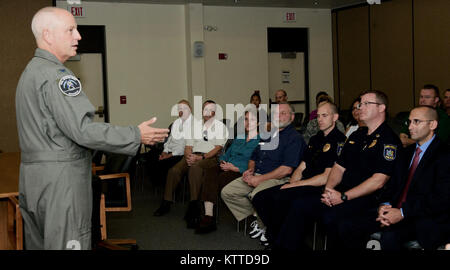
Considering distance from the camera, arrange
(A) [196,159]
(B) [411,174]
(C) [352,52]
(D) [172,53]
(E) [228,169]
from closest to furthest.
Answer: (B) [411,174], (E) [228,169], (A) [196,159], (D) [172,53], (C) [352,52]

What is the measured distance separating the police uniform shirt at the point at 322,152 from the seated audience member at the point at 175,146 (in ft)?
7.15

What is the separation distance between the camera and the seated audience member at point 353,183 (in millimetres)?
3330

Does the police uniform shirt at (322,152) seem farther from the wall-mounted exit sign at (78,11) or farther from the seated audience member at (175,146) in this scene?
the wall-mounted exit sign at (78,11)

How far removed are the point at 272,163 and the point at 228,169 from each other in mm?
622

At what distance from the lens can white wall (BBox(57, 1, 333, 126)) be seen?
880cm

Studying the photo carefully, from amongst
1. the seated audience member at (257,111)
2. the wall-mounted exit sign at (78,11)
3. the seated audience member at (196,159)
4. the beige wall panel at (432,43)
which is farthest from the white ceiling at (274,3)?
the seated audience member at (196,159)

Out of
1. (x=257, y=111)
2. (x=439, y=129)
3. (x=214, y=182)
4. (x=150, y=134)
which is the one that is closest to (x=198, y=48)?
(x=257, y=111)

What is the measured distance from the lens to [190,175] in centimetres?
517

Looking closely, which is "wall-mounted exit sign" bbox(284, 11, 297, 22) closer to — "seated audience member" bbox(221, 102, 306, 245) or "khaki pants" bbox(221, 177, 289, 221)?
"seated audience member" bbox(221, 102, 306, 245)

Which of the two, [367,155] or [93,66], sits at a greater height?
[93,66]

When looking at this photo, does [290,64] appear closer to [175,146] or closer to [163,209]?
[175,146]

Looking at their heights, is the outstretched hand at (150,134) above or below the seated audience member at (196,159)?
above

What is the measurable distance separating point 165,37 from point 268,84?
236cm
